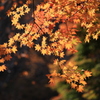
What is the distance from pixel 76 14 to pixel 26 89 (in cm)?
1001

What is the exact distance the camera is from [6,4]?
8680 mm

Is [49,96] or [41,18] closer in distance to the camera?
[41,18]

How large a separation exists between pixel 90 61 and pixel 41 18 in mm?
3857

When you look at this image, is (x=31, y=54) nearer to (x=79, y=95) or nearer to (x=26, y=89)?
(x=26, y=89)

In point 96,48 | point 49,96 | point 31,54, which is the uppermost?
point 31,54

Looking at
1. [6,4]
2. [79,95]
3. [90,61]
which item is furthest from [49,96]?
[6,4]

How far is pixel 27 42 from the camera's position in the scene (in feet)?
18.8

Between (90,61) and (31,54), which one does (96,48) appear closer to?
(90,61)

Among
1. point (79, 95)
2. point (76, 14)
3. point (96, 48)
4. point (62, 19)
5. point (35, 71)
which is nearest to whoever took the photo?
point (76, 14)

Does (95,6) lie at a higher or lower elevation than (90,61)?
lower

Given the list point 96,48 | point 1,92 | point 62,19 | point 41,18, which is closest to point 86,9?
point 62,19

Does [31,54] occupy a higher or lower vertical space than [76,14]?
higher

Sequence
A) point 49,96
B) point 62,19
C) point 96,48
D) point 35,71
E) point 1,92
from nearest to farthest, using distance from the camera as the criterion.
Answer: point 62,19 < point 96,48 < point 1,92 < point 49,96 < point 35,71

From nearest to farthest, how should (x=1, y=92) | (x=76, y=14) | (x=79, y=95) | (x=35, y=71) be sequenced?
(x=76, y=14), (x=79, y=95), (x=1, y=92), (x=35, y=71)
